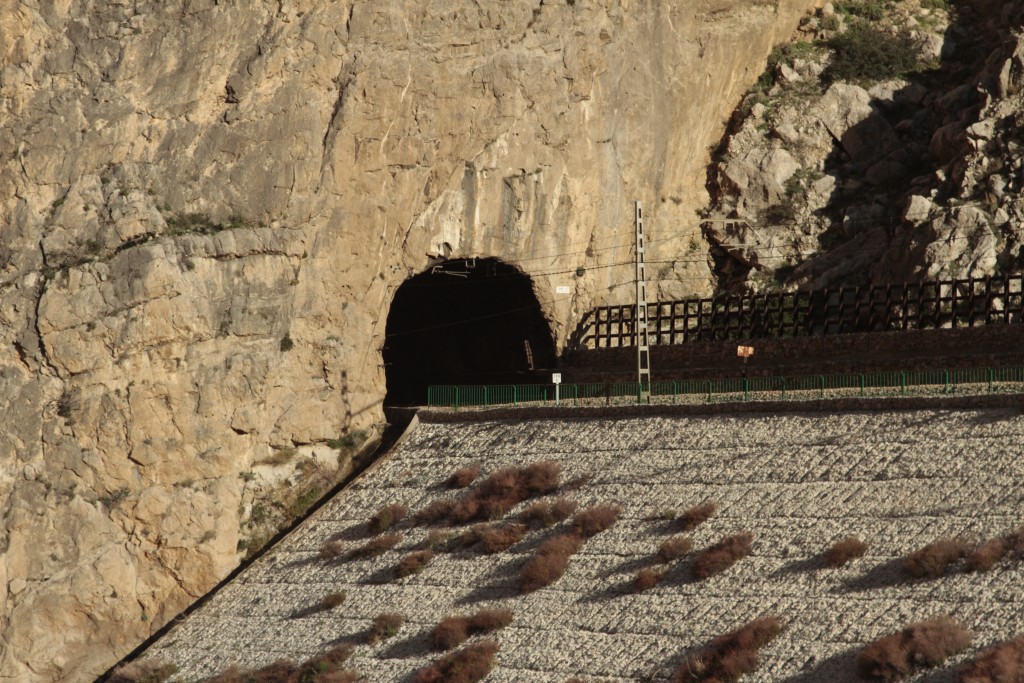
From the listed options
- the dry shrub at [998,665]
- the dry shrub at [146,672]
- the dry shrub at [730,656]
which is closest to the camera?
the dry shrub at [998,665]

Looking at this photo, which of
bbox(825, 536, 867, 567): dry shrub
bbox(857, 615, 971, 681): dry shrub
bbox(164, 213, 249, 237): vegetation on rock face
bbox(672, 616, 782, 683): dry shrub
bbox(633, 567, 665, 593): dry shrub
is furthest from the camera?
bbox(164, 213, 249, 237): vegetation on rock face

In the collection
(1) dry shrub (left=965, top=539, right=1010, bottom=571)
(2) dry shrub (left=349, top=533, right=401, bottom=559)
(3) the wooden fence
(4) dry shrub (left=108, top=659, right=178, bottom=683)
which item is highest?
(3) the wooden fence

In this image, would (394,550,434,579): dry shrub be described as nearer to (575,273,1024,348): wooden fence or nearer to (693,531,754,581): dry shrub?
(693,531,754,581): dry shrub

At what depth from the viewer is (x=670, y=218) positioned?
55.0m

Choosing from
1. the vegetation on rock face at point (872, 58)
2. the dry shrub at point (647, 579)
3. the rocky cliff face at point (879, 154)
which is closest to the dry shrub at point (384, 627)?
the dry shrub at point (647, 579)

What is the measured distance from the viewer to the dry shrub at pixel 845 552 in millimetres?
30406

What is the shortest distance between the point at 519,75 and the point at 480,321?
10.6 m

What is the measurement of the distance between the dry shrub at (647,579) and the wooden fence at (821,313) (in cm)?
1540

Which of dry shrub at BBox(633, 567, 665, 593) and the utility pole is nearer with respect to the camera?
dry shrub at BBox(633, 567, 665, 593)

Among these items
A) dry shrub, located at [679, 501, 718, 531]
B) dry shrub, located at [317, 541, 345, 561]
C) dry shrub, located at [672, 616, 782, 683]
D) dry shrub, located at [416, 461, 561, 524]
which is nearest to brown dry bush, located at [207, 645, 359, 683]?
dry shrub, located at [317, 541, 345, 561]

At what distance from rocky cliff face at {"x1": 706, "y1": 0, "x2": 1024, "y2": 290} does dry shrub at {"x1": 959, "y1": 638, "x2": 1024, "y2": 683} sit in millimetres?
23176

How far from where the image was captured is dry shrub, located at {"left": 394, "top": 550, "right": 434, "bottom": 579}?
36.8m

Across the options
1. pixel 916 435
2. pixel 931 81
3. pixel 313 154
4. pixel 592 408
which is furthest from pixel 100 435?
pixel 931 81

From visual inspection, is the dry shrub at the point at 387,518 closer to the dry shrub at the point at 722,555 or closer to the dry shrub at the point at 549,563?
the dry shrub at the point at 549,563
